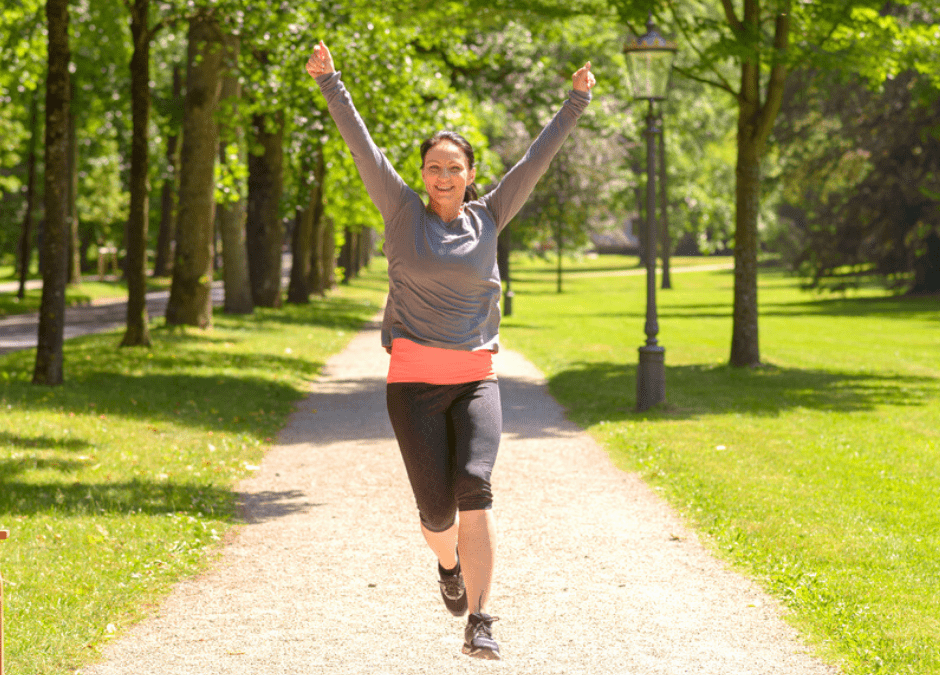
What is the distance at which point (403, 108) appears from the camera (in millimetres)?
16078

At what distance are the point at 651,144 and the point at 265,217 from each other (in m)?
16.0

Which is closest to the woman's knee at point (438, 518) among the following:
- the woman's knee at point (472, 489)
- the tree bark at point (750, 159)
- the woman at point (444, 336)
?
the woman at point (444, 336)

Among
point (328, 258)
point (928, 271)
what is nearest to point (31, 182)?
point (328, 258)

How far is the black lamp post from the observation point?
12125 mm

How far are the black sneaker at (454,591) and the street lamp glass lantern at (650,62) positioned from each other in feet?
28.3

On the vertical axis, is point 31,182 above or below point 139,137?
above

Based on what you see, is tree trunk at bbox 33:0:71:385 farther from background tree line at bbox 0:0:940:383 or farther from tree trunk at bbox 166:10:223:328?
tree trunk at bbox 166:10:223:328

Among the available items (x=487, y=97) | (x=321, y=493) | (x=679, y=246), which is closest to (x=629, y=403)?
(x=321, y=493)

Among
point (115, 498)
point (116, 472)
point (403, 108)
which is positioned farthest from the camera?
point (403, 108)

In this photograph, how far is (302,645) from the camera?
15.4 ft

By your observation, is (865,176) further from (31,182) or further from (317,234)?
(31,182)

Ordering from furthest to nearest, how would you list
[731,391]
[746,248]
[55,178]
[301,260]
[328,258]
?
[328,258] → [301,260] → [746,248] → [731,391] → [55,178]

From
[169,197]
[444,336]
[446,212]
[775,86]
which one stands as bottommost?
[444,336]

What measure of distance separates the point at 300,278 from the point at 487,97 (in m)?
10.3
